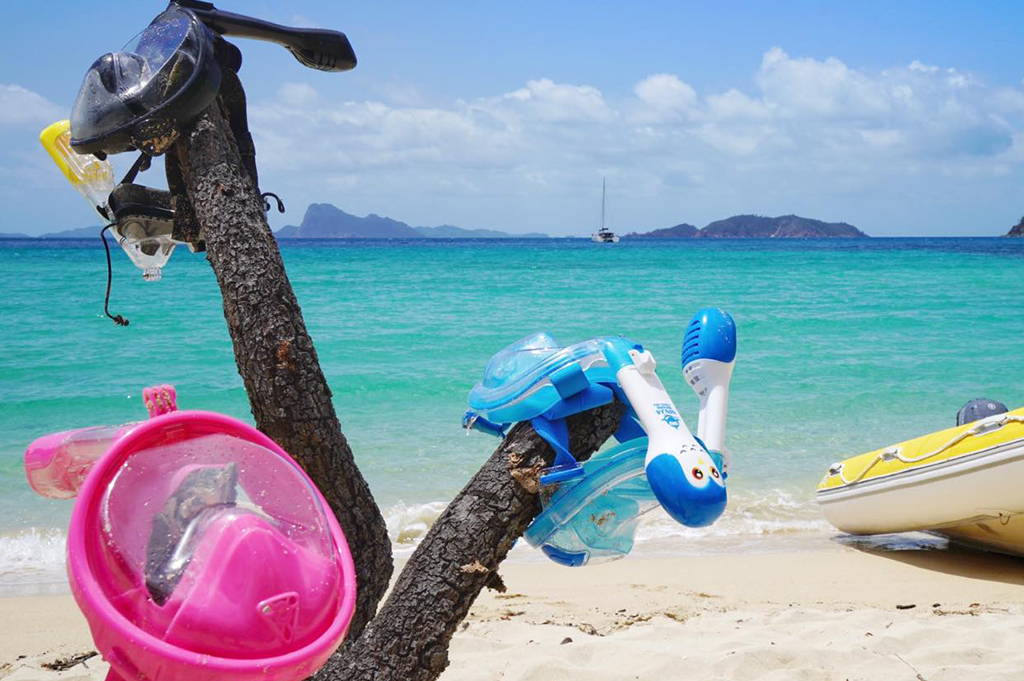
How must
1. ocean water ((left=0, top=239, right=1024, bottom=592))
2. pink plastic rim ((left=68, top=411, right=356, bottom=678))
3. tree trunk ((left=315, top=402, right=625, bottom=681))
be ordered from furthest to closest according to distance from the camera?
1. ocean water ((left=0, top=239, right=1024, bottom=592))
2. tree trunk ((left=315, top=402, right=625, bottom=681))
3. pink plastic rim ((left=68, top=411, right=356, bottom=678))

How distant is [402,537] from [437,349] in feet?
23.5

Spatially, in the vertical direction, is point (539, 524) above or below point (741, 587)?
above

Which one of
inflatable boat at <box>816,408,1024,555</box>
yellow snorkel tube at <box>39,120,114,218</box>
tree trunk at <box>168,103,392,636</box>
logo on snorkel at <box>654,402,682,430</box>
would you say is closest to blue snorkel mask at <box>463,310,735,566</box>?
logo on snorkel at <box>654,402,682,430</box>

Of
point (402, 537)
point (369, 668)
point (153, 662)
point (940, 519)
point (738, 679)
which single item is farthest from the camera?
point (402, 537)

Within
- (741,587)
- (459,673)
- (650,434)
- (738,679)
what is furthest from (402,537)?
(650,434)

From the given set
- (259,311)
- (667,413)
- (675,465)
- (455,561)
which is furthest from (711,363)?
(259,311)

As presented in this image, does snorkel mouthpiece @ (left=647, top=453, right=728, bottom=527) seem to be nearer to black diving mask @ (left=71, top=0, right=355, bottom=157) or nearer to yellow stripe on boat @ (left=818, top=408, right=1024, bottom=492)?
black diving mask @ (left=71, top=0, right=355, bottom=157)

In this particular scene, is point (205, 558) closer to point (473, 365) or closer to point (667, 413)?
point (667, 413)

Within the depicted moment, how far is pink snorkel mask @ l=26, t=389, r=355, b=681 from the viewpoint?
3.39 feet

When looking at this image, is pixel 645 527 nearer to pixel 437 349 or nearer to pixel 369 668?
pixel 369 668

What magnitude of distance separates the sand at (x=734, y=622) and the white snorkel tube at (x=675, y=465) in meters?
1.89

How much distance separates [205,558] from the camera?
1101mm

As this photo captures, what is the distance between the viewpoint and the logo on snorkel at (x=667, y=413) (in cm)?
154

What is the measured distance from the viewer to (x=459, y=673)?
3250 mm
